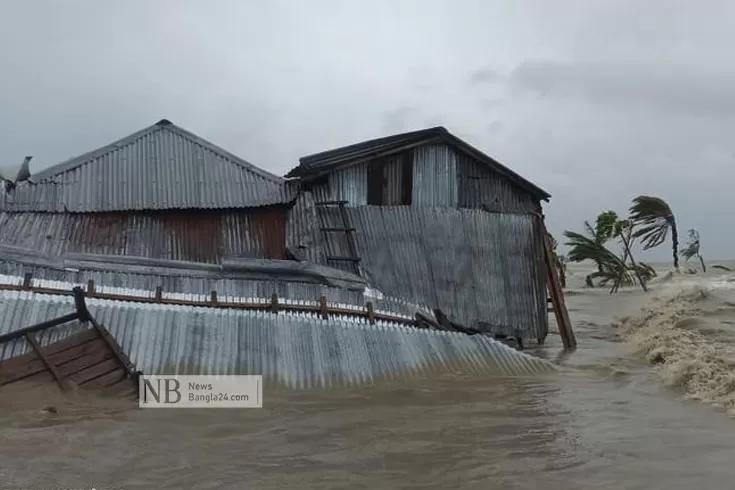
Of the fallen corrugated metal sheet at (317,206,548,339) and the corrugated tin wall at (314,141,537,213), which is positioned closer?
the fallen corrugated metal sheet at (317,206,548,339)

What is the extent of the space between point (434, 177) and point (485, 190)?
135 cm

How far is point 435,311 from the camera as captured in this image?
13.0 metres

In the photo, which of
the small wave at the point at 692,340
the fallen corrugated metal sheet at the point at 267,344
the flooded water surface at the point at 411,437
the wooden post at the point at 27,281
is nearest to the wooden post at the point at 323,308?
the fallen corrugated metal sheet at the point at 267,344

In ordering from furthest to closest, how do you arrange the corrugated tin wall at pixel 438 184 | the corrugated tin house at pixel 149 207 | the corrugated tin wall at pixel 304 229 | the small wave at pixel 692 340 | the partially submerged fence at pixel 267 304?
1. the corrugated tin wall at pixel 438 184
2. the corrugated tin wall at pixel 304 229
3. the corrugated tin house at pixel 149 207
4. the small wave at pixel 692 340
5. the partially submerged fence at pixel 267 304

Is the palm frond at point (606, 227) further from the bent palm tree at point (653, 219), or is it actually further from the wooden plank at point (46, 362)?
the wooden plank at point (46, 362)

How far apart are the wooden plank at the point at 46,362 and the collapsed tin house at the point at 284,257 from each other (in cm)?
6

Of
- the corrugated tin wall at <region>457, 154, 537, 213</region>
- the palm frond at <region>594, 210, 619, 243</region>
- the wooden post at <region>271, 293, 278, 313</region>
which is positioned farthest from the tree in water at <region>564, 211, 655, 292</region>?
the wooden post at <region>271, 293, 278, 313</region>

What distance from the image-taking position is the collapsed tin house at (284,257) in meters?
9.49

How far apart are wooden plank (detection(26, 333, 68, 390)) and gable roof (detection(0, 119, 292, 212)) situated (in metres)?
5.20

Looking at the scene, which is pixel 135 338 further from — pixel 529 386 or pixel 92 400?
pixel 529 386

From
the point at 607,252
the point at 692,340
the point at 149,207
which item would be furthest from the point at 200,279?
the point at 607,252

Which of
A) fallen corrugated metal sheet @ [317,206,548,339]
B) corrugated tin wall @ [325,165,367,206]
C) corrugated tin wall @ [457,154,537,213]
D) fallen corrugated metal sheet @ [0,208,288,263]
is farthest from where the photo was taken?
corrugated tin wall @ [457,154,537,213]

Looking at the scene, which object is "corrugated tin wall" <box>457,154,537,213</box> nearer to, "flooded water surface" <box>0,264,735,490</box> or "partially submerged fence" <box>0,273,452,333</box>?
"partially submerged fence" <box>0,273,452,333</box>

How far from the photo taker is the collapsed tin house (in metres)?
9.49
